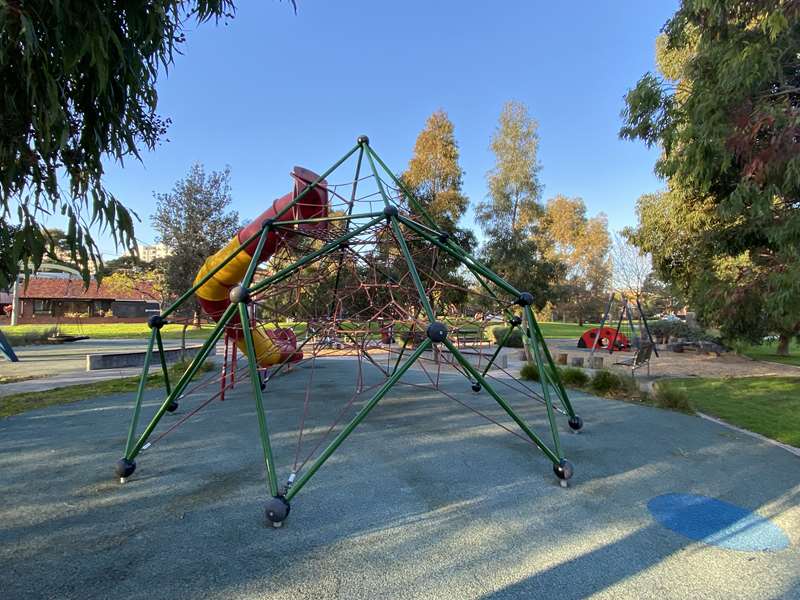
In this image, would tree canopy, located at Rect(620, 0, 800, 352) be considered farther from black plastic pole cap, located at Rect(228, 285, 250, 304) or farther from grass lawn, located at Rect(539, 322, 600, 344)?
grass lawn, located at Rect(539, 322, 600, 344)

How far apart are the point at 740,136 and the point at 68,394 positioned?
1310cm

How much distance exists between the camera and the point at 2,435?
5.96 meters

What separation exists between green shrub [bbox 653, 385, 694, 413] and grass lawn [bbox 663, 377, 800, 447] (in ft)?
1.38

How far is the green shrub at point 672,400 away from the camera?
780 centimetres

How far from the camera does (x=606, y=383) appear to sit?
30.8ft

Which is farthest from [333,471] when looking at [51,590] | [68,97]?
[68,97]

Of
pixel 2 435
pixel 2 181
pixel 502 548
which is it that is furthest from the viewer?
pixel 2 435

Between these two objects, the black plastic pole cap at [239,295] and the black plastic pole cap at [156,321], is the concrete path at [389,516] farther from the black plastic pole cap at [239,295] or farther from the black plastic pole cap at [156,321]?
the black plastic pole cap at [239,295]

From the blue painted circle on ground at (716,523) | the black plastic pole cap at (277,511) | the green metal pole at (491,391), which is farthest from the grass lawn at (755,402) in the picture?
the black plastic pole cap at (277,511)

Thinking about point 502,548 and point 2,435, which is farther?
point 2,435

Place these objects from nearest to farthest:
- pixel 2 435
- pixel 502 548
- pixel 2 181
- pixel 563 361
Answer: pixel 2 181 → pixel 502 548 → pixel 2 435 → pixel 563 361

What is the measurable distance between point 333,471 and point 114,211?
329 centimetres

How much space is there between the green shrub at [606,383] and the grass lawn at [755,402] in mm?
925

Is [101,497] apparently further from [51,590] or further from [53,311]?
[53,311]
